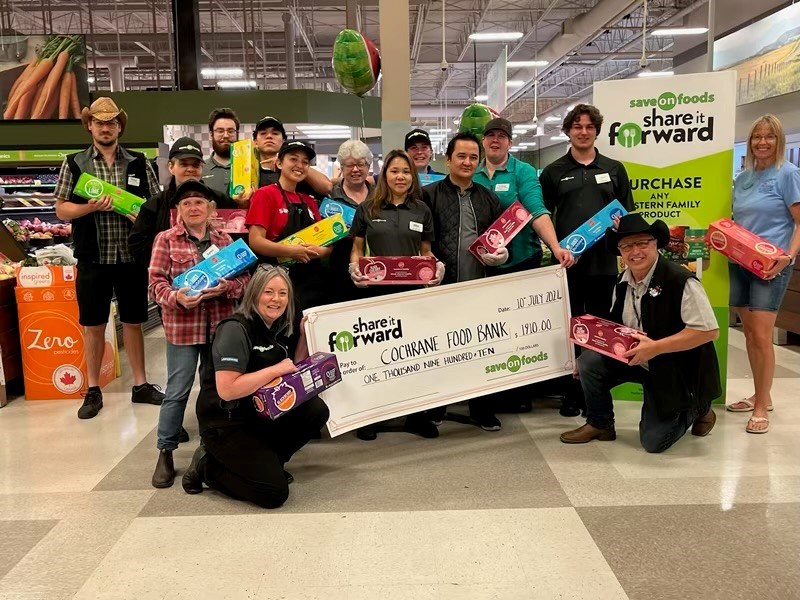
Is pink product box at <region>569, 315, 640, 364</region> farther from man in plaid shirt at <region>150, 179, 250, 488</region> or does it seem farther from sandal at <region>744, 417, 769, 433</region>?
man in plaid shirt at <region>150, 179, 250, 488</region>

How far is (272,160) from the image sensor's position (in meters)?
3.59

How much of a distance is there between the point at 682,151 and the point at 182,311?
2976mm

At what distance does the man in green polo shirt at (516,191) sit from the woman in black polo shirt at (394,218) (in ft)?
1.69

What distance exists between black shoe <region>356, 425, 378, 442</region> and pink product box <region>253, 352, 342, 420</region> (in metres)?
0.88

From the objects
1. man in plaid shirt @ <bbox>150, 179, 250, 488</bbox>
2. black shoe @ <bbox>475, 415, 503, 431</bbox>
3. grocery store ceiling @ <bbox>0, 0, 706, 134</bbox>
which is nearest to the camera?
man in plaid shirt @ <bbox>150, 179, 250, 488</bbox>

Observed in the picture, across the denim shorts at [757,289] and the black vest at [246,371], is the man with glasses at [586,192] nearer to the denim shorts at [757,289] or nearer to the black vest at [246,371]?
the denim shorts at [757,289]

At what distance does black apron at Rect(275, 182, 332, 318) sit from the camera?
126 inches

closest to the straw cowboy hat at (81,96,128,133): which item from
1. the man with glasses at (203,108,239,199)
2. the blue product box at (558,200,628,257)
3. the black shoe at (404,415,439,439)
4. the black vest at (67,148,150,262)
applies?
the black vest at (67,148,150,262)

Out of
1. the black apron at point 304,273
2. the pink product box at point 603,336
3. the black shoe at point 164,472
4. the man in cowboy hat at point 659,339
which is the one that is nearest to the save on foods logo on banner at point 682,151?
the man in cowboy hat at point 659,339

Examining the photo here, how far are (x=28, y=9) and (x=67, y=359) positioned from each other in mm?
10940

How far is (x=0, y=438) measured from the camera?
3.62 metres

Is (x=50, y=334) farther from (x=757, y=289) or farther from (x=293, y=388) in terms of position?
(x=757, y=289)

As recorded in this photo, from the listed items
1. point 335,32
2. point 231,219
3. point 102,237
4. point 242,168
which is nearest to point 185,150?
point 242,168

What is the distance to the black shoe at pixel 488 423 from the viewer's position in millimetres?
3580
